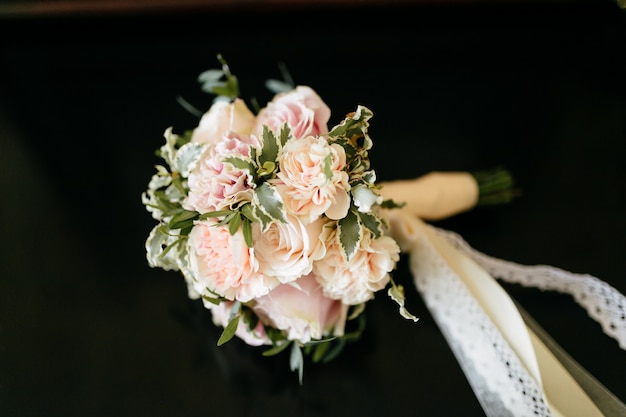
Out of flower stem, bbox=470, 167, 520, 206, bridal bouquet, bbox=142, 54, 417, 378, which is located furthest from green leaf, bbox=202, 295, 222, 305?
flower stem, bbox=470, 167, 520, 206

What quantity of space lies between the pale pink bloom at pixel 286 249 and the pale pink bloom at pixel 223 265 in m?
0.02

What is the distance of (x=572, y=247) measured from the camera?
0.95m

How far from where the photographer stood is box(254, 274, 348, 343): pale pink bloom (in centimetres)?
68

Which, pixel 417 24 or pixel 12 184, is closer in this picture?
pixel 12 184

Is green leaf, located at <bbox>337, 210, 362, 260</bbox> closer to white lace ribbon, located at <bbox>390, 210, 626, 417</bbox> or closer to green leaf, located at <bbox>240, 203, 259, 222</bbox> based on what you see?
green leaf, located at <bbox>240, 203, 259, 222</bbox>

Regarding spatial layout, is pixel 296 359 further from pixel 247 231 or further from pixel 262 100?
pixel 262 100

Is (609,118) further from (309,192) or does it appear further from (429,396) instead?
(309,192)

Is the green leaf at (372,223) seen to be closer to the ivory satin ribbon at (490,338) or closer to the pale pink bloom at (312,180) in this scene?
the pale pink bloom at (312,180)

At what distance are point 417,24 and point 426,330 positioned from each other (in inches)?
30.0

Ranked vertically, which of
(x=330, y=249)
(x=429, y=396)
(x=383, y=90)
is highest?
(x=383, y=90)

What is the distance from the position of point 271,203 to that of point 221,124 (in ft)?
0.60

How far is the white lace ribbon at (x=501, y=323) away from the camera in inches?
28.3

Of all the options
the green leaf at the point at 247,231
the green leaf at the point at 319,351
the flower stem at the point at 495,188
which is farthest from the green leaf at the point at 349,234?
the flower stem at the point at 495,188

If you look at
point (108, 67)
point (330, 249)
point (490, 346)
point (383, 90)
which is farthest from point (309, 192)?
point (108, 67)
